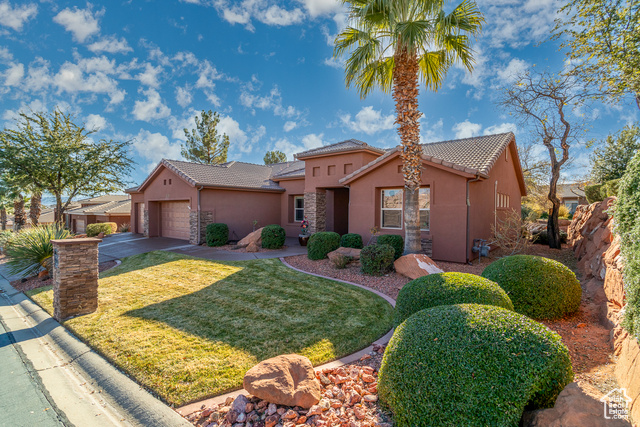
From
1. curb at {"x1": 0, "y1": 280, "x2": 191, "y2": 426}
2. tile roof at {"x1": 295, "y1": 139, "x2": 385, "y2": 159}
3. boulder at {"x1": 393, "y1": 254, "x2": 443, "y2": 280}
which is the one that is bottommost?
curb at {"x1": 0, "y1": 280, "x2": 191, "y2": 426}

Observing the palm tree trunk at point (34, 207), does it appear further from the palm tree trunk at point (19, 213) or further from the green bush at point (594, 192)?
the green bush at point (594, 192)

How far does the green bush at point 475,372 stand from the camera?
213 centimetres

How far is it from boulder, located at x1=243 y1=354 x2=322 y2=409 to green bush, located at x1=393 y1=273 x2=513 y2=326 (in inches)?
66.4

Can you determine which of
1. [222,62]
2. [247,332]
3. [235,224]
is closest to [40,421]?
[247,332]

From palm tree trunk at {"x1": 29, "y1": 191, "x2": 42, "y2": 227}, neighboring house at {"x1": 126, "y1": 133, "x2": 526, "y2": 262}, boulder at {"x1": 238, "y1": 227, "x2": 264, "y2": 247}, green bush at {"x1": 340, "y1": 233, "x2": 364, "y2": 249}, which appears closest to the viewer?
neighboring house at {"x1": 126, "y1": 133, "x2": 526, "y2": 262}

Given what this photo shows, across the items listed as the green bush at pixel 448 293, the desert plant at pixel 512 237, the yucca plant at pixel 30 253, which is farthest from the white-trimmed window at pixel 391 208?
the yucca plant at pixel 30 253

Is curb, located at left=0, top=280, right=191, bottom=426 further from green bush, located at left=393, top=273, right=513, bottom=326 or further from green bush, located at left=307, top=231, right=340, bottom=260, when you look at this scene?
green bush, located at left=307, top=231, right=340, bottom=260

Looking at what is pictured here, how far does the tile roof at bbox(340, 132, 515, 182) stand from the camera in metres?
10.1

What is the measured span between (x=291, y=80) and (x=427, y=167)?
423 inches

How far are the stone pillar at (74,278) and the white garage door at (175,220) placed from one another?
35.2 feet

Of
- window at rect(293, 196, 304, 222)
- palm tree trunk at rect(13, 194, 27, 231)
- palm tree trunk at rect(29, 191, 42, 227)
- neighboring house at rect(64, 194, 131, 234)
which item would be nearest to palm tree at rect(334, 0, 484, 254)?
window at rect(293, 196, 304, 222)

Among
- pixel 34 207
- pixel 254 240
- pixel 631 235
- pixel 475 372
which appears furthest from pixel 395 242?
pixel 34 207

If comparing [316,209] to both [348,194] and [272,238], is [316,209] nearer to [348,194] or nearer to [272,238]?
[348,194]

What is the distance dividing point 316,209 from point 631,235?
12910 millimetres
